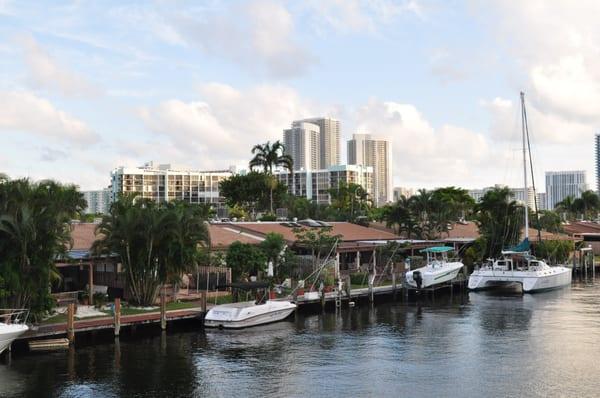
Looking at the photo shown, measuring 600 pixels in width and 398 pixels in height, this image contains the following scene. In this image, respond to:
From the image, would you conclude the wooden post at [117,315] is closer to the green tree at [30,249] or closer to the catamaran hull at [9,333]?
the green tree at [30,249]

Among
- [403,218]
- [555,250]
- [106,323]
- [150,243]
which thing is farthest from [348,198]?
[106,323]

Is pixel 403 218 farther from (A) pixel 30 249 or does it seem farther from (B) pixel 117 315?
(A) pixel 30 249

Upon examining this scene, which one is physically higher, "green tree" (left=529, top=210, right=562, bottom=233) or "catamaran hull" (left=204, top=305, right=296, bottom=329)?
"green tree" (left=529, top=210, right=562, bottom=233)

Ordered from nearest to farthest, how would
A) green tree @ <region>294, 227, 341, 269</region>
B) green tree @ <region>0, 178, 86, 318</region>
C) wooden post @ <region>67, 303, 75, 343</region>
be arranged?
green tree @ <region>0, 178, 86, 318</region> → wooden post @ <region>67, 303, 75, 343</region> → green tree @ <region>294, 227, 341, 269</region>

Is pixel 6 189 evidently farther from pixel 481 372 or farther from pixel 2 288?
pixel 481 372

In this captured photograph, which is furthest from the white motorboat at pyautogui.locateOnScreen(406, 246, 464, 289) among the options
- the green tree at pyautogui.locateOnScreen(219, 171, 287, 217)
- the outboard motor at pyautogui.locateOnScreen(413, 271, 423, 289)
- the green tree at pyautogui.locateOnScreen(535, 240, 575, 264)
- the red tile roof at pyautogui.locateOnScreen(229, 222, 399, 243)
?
the green tree at pyautogui.locateOnScreen(219, 171, 287, 217)

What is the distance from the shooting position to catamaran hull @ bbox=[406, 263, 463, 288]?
53.0 metres

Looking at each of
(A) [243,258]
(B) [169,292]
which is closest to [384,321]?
(A) [243,258]

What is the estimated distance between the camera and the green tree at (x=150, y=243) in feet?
125

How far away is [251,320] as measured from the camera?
3809 cm

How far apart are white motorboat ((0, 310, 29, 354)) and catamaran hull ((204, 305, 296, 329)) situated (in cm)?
1053

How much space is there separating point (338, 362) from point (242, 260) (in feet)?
53.5

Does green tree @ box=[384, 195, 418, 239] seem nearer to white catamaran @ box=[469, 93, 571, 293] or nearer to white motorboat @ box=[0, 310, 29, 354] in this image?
white catamaran @ box=[469, 93, 571, 293]

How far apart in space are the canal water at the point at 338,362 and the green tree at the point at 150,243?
153 inches
